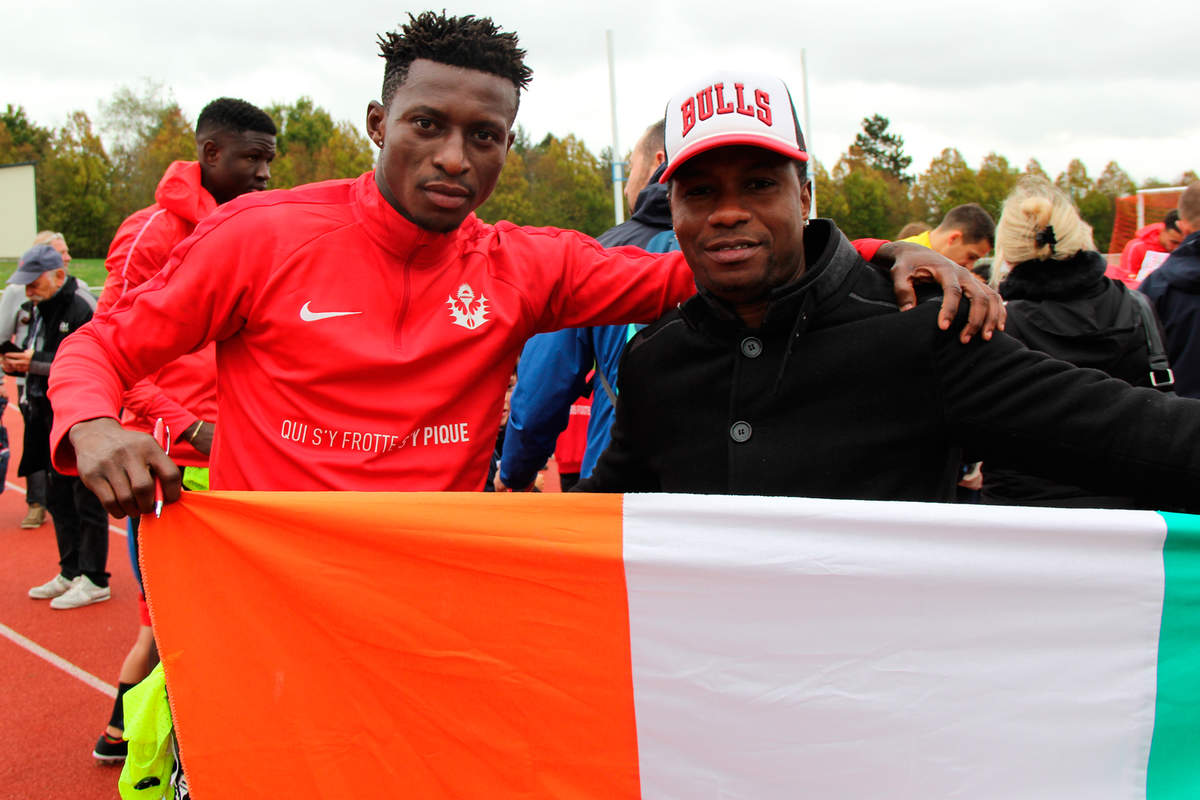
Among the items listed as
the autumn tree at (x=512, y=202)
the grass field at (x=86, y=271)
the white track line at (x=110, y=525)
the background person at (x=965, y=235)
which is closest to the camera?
the background person at (x=965, y=235)

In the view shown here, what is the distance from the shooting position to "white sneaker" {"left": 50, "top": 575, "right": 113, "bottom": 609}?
255 inches

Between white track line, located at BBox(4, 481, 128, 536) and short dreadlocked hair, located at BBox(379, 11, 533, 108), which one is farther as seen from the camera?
white track line, located at BBox(4, 481, 128, 536)

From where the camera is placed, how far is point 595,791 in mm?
1878

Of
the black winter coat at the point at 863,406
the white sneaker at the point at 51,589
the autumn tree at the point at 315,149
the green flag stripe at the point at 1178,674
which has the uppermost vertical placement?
the autumn tree at the point at 315,149

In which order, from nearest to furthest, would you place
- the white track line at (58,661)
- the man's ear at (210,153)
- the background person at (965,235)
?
the man's ear at (210,153) < the white track line at (58,661) < the background person at (965,235)

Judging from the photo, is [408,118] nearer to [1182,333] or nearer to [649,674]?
[649,674]

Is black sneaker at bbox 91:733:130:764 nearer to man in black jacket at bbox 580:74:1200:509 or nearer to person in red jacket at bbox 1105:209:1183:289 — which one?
man in black jacket at bbox 580:74:1200:509

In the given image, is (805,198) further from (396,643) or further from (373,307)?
(396,643)

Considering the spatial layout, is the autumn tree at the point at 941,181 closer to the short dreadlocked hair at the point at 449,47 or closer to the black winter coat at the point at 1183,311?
the black winter coat at the point at 1183,311

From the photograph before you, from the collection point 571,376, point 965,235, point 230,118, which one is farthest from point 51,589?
point 965,235

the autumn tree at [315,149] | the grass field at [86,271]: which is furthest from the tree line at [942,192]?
the grass field at [86,271]

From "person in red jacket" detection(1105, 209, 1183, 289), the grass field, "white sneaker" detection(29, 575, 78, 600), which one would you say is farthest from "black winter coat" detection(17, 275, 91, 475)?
the grass field

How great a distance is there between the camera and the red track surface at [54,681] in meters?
4.35

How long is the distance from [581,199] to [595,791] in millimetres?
44372
